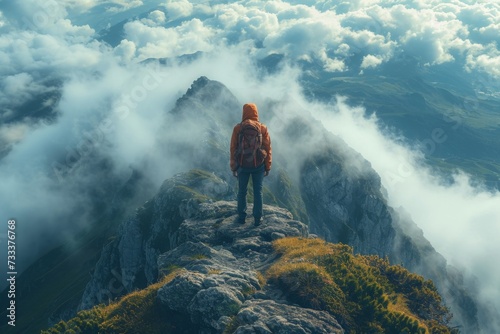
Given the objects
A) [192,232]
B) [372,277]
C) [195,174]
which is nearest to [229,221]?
[192,232]

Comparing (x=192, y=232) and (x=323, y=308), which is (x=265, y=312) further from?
(x=192, y=232)

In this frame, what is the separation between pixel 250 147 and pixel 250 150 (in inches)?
9.2

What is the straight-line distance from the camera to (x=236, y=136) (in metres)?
27.2

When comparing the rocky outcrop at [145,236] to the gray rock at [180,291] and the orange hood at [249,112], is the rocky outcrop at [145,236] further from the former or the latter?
the gray rock at [180,291]

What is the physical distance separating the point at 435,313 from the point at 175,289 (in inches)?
581

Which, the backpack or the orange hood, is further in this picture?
the orange hood

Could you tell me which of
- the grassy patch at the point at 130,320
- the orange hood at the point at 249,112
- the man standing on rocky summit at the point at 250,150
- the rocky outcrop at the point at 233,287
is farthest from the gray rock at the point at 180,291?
the orange hood at the point at 249,112

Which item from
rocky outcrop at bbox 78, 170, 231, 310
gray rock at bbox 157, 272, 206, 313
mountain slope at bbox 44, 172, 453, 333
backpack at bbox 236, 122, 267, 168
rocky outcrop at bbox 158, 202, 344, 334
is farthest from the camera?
rocky outcrop at bbox 78, 170, 231, 310

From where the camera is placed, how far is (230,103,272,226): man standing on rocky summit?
88.5ft

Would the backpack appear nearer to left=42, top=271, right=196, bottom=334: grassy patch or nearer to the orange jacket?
the orange jacket

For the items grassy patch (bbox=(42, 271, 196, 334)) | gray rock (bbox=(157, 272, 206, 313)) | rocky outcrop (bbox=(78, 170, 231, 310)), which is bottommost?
rocky outcrop (bbox=(78, 170, 231, 310))

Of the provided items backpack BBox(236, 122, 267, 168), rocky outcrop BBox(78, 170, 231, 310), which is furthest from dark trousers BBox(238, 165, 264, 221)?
rocky outcrop BBox(78, 170, 231, 310)

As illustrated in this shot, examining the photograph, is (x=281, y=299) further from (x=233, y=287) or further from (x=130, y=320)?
(x=130, y=320)

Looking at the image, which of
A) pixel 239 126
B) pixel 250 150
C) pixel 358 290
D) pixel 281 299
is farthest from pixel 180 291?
pixel 239 126
